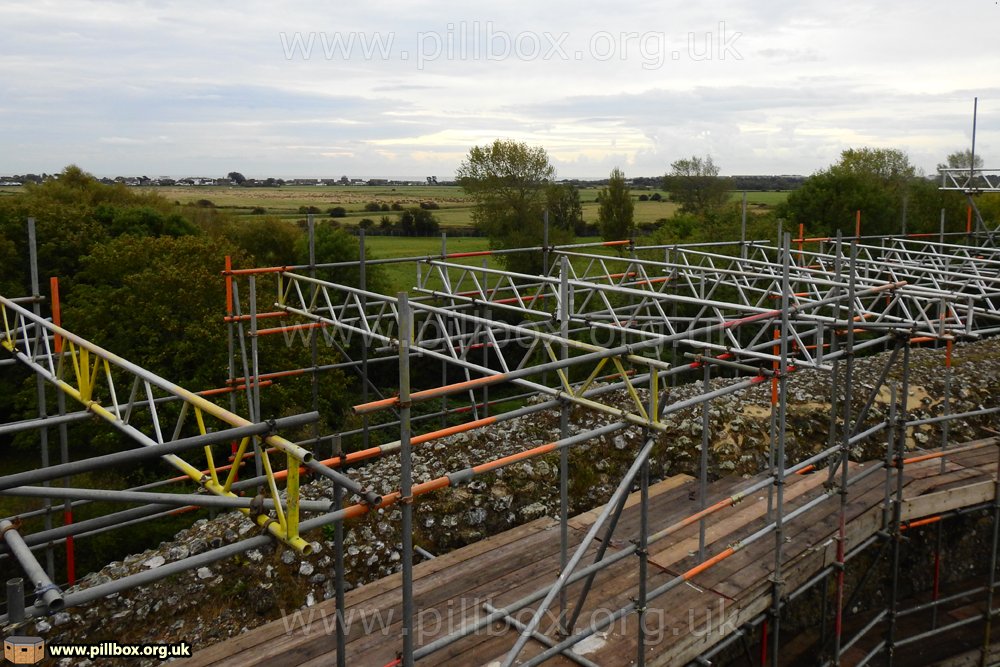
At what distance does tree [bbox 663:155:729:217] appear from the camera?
193 ft

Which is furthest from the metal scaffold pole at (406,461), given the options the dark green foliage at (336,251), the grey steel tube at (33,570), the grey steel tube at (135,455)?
the dark green foliage at (336,251)

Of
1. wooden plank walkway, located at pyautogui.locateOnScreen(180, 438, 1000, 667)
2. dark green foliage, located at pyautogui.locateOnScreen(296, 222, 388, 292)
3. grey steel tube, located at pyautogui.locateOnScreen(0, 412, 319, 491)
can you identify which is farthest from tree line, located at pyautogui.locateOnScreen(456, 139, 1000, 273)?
grey steel tube, located at pyautogui.locateOnScreen(0, 412, 319, 491)

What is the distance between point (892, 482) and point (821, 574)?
2.07 meters

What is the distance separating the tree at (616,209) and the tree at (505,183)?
15.1 feet

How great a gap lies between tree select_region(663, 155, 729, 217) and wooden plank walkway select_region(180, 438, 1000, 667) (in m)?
51.0

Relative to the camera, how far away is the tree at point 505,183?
47094mm

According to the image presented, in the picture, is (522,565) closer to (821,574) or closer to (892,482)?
(821,574)

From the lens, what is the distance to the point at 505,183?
4838 cm

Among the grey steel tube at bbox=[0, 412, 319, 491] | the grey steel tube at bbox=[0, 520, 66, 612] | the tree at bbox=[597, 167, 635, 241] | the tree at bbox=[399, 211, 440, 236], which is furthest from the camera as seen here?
the tree at bbox=[399, 211, 440, 236]

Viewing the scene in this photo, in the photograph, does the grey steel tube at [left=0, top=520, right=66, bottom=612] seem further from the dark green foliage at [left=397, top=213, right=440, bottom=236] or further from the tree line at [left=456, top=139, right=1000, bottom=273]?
the dark green foliage at [left=397, top=213, right=440, bottom=236]

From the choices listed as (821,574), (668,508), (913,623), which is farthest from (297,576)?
(913,623)

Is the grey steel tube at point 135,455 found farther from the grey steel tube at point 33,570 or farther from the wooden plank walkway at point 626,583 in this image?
the wooden plank walkway at point 626,583

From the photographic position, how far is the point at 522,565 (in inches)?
290

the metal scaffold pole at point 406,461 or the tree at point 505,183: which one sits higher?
the tree at point 505,183
